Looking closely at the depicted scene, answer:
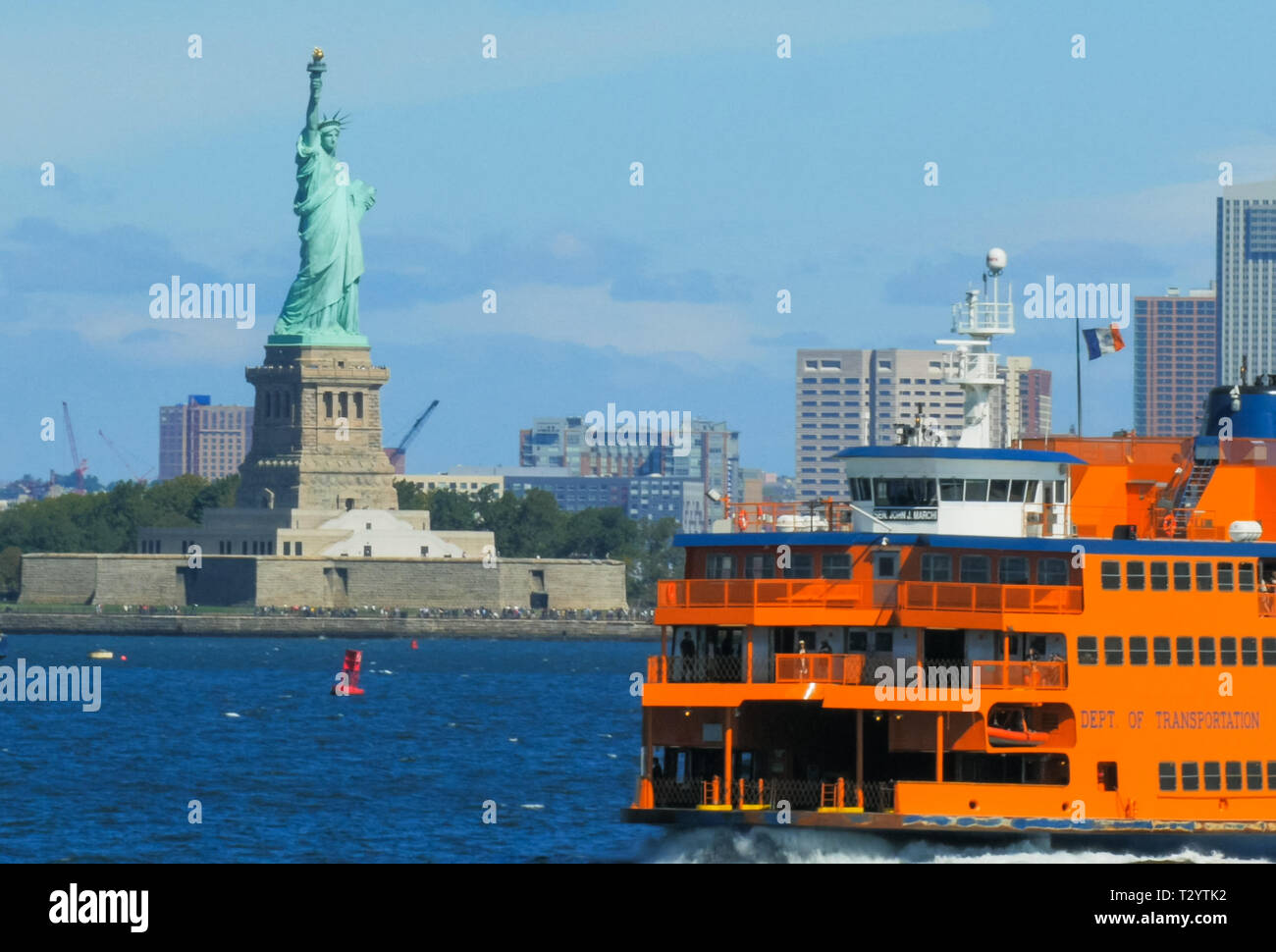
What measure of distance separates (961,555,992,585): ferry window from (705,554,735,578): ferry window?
4.17m

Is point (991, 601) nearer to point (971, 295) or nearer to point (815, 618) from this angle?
point (815, 618)

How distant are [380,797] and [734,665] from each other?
29.9 m

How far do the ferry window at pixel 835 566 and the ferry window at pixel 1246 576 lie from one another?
23.7ft

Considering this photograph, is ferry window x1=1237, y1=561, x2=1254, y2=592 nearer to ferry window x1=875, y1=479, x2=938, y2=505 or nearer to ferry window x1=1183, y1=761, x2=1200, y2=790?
ferry window x1=1183, y1=761, x2=1200, y2=790

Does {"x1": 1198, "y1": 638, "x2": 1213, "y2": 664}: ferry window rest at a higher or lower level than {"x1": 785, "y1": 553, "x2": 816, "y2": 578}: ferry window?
lower

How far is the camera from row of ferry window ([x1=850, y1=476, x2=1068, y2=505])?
5019cm

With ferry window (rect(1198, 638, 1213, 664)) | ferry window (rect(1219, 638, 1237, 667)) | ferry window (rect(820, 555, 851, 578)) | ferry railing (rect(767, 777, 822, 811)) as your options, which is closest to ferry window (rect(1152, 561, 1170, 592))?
ferry window (rect(1198, 638, 1213, 664))

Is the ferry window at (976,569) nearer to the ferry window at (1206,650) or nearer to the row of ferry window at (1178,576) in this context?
the row of ferry window at (1178,576)

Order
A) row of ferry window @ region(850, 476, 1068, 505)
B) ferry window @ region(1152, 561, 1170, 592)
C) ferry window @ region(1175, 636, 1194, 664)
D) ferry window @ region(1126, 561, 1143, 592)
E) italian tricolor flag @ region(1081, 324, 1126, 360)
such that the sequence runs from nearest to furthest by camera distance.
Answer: ferry window @ region(1126, 561, 1143, 592) < ferry window @ region(1152, 561, 1170, 592) < ferry window @ region(1175, 636, 1194, 664) < row of ferry window @ region(850, 476, 1068, 505) < italian tricolor flag @ region(1081, 324, 1126, 360)

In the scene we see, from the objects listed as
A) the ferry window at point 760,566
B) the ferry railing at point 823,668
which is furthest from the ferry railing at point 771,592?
the ferry railing at point 823,668

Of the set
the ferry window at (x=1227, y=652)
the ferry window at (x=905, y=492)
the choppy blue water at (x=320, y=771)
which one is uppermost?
the ferry window at (x=905, y=492)

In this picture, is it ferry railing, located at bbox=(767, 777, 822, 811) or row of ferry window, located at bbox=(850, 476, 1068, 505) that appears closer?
ferry railing, located at bbox=(767, 777, 822, 811)

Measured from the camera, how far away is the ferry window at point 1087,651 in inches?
1918
